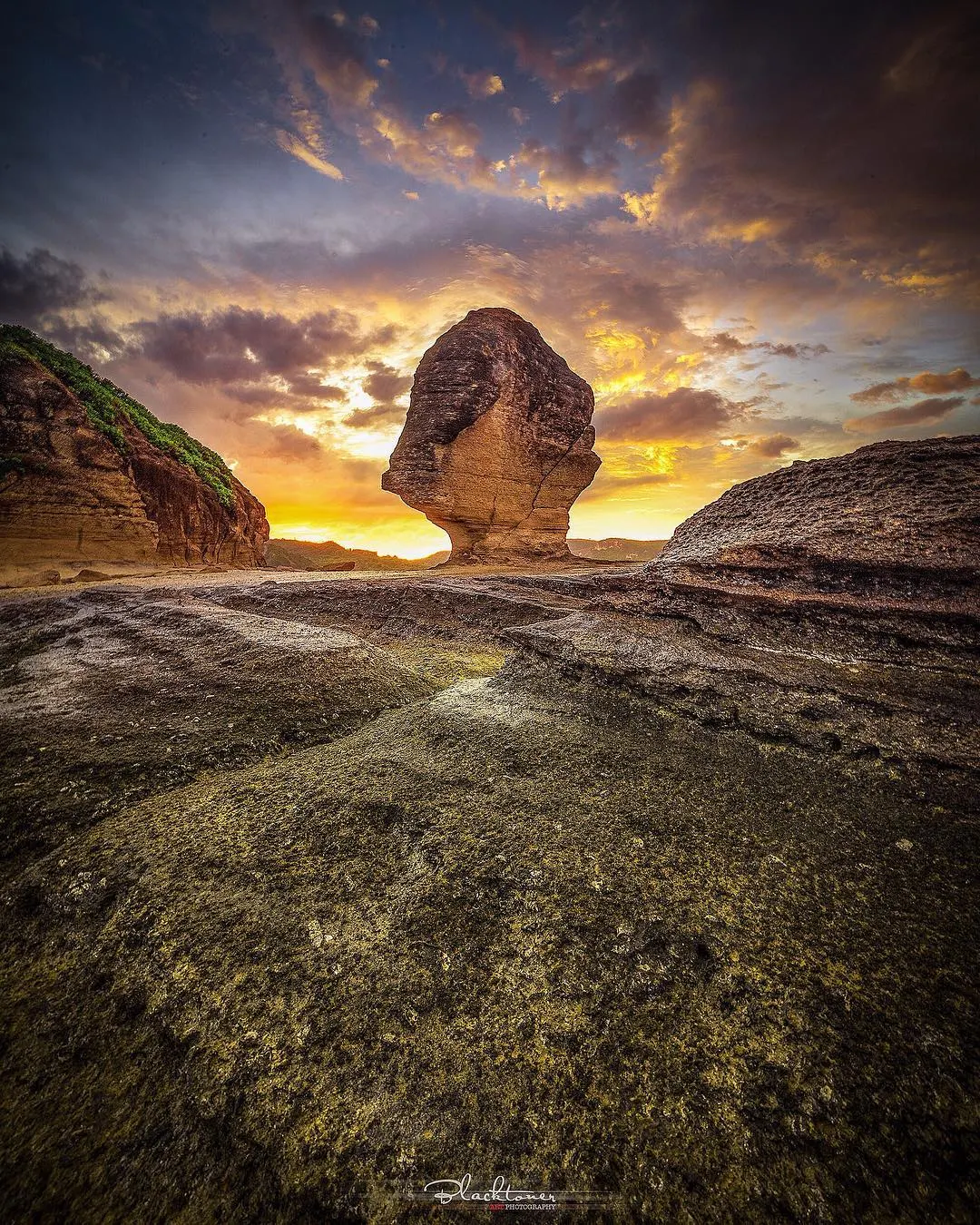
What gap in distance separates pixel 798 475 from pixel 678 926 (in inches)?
168

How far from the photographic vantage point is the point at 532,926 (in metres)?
1.51

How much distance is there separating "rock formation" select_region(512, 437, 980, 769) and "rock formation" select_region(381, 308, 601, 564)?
12.2 metres

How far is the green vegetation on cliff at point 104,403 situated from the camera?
51.0 feet

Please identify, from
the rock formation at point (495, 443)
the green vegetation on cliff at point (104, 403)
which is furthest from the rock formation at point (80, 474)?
the rock formation at point (495, 443)

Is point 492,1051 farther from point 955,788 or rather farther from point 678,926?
point 955,788

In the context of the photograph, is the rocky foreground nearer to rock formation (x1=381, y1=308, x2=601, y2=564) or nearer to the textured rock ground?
the textured rock ground

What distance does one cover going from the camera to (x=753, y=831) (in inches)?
75.8

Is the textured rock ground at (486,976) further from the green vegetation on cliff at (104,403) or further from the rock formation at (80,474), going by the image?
the green vegetation on cliff at (104,403)

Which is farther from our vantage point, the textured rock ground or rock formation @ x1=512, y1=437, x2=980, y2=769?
rock formation @ x1=512, y1=437, x2=980, y2=769

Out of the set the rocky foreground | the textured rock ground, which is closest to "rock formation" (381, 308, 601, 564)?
the rocky foreground

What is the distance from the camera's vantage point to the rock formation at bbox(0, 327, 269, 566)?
13.7 m

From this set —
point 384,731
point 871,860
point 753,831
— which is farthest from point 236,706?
point 871,860

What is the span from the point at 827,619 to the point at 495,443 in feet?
46.5

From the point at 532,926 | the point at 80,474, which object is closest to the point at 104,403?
the point at 80,474
